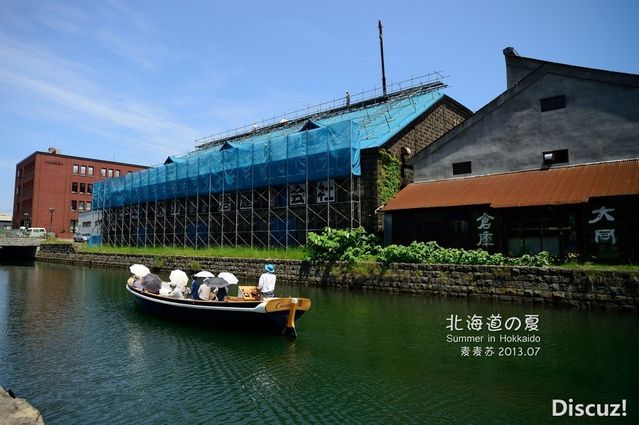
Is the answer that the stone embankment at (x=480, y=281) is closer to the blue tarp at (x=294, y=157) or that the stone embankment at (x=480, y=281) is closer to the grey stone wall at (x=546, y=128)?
the blue tarp at (x=294, y=157)

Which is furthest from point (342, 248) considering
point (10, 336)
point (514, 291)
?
point (10, 336)

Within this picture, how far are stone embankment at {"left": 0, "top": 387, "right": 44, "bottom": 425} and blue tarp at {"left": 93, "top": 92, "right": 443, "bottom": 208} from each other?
24969 mm

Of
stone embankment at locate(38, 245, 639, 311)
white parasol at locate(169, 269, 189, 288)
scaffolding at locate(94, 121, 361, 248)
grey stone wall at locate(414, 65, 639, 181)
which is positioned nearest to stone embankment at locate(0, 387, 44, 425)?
white parasol at locate(169, 269, 189, 288)

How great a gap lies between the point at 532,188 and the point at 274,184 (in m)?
19.2

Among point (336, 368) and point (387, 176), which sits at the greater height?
point (387, 176)

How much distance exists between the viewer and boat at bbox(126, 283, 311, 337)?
13016 mm

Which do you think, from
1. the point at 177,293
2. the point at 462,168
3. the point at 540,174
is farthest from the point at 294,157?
the point at 177,293

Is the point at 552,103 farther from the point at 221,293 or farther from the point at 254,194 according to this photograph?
the point at 254,194

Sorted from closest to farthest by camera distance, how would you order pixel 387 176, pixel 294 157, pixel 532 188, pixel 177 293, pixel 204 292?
pixel 204 292 → pixel 177 293 → pixel 532 188 → pixel 387 176 → pixel 294 157

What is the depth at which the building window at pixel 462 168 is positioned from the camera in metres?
26.4

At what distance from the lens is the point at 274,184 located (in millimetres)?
34406

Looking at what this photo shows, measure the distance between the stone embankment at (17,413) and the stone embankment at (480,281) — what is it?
1795cm

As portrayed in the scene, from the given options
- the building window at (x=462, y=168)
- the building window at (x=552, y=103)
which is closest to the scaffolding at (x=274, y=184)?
the building window at (x=462, y=168)

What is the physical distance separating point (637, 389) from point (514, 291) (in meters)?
10.0
